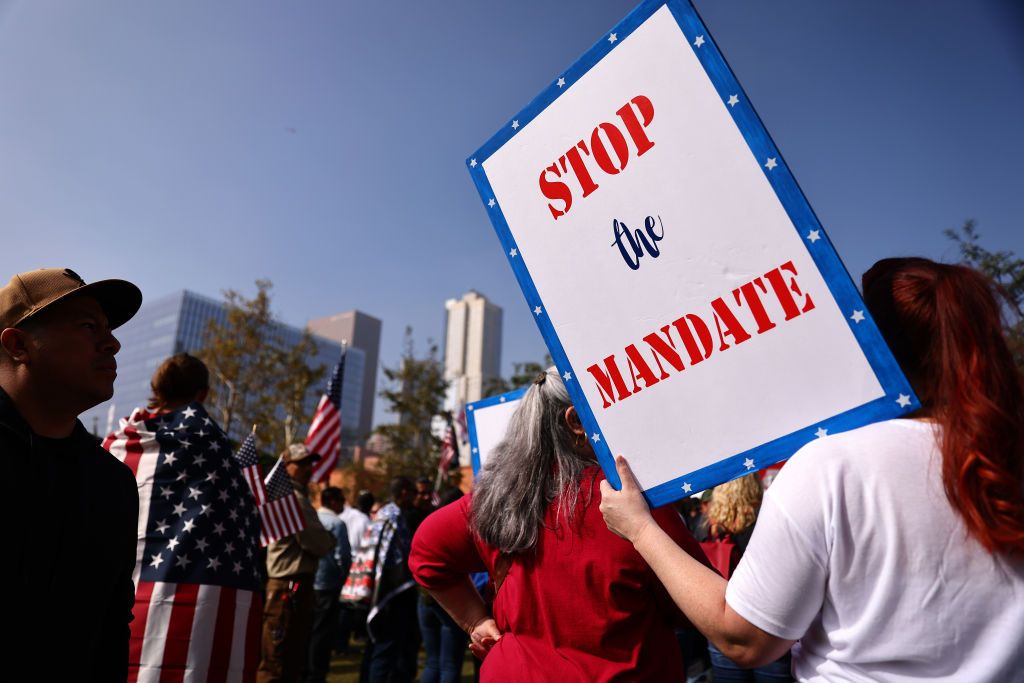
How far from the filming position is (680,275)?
166cm

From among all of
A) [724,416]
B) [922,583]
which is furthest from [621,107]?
[922,583]

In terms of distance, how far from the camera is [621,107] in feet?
5.75

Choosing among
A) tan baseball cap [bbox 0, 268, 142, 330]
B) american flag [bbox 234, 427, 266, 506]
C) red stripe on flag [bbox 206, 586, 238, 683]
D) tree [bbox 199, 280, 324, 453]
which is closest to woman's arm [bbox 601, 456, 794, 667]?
tan baseball cap [bbox 0, 268, 142, 330]

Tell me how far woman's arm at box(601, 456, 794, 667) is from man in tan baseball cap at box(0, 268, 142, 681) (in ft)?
5.29

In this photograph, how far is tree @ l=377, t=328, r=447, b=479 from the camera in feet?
119

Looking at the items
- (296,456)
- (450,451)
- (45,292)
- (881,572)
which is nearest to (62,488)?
(45,292)

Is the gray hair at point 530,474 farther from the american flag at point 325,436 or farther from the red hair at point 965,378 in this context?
the american flag at point 325,436

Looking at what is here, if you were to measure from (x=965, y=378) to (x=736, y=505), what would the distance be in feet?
12.8

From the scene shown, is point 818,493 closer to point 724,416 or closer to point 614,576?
point 724,416

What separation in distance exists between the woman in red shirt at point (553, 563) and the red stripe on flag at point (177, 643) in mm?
1350

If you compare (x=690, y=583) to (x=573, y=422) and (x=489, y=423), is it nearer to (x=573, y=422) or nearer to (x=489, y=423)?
(x=573, y=422)

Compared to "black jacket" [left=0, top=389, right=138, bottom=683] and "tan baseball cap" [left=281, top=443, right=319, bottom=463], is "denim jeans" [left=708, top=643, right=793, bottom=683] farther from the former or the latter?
"tan baseball cap" [left=281, top=443, right=319, bottom=463]

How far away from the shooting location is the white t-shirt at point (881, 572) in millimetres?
1229

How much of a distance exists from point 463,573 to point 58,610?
131 cm
